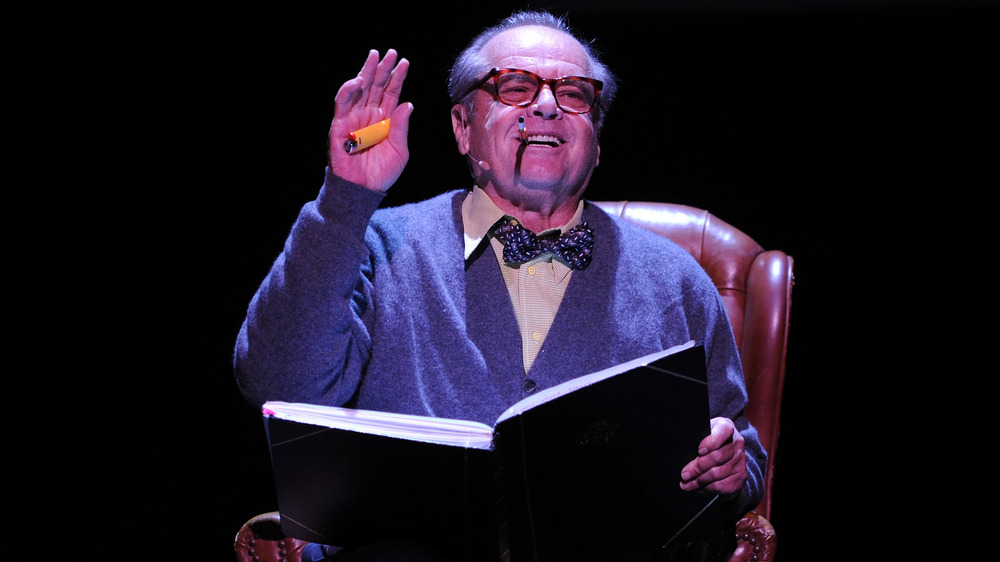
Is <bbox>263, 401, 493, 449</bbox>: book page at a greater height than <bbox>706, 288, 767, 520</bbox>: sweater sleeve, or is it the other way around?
<bbox>263, 401, 493, 449</bbox>: book page

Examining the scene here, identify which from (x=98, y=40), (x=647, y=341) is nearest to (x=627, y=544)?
(x=647, y=341)

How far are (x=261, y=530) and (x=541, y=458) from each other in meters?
0.61

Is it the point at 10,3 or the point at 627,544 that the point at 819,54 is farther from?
the point at 10,3

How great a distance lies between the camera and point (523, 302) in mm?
1499

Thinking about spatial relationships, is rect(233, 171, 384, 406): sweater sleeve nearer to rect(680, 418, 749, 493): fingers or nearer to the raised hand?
the raised hand

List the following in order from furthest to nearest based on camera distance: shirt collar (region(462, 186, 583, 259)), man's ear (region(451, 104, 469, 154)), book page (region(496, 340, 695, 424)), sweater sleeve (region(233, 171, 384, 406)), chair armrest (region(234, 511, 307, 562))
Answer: man's ear (region(451, 104, 469, 154))
shirt collar (region(462, 186, 583, 259))
chair armrest (region(234, 511, 307, 562))
sweater sleeve (region(233, 171, 384, 406))
book page (region(496, 340, 695, 424))

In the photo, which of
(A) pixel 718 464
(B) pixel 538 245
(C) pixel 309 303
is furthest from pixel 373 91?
(A) pixel 718 464

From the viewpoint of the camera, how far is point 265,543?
4.71 feet

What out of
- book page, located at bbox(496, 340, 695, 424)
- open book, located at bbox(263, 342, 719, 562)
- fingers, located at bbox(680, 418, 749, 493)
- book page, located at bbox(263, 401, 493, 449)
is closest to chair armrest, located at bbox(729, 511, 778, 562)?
fingers, located at bbox(680, 418, 749, 493)

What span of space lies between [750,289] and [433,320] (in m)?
0.71

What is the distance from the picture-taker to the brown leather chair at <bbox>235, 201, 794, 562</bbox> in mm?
1671

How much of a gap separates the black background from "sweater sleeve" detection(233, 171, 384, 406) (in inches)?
35.2

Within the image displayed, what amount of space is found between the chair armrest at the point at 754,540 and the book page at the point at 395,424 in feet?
1.93

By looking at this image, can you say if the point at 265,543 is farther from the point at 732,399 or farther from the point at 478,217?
the point at 732,399
